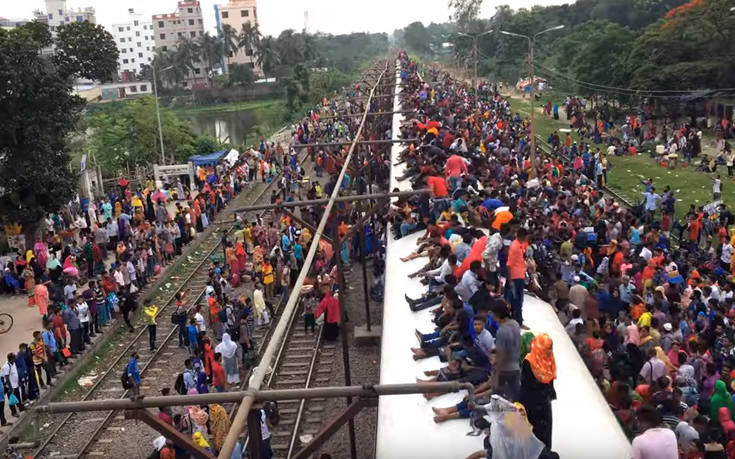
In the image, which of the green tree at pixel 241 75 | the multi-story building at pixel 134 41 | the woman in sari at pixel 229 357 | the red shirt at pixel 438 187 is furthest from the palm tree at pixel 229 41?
the woman in sari at pixel 229 357

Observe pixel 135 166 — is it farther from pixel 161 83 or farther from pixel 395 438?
pixel 161 83

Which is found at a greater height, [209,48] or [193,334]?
[209,48]

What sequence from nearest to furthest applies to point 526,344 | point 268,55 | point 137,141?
point 526,344, point 137,141, point 268,55

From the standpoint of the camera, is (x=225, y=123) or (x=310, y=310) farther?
(x=225, y=123)

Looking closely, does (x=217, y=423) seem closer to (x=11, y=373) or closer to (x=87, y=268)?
(x=11, y=373)

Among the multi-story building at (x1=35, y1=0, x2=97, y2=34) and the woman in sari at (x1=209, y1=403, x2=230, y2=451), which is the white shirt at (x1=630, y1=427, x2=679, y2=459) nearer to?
the woman in sari at (x1=209, y1=403, x2=230, y2=451)

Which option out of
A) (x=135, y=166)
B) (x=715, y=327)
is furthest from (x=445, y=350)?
(x=135, y=166)

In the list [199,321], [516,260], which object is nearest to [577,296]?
[516,260]

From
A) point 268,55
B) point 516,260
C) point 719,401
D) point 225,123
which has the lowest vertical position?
point 225,123
